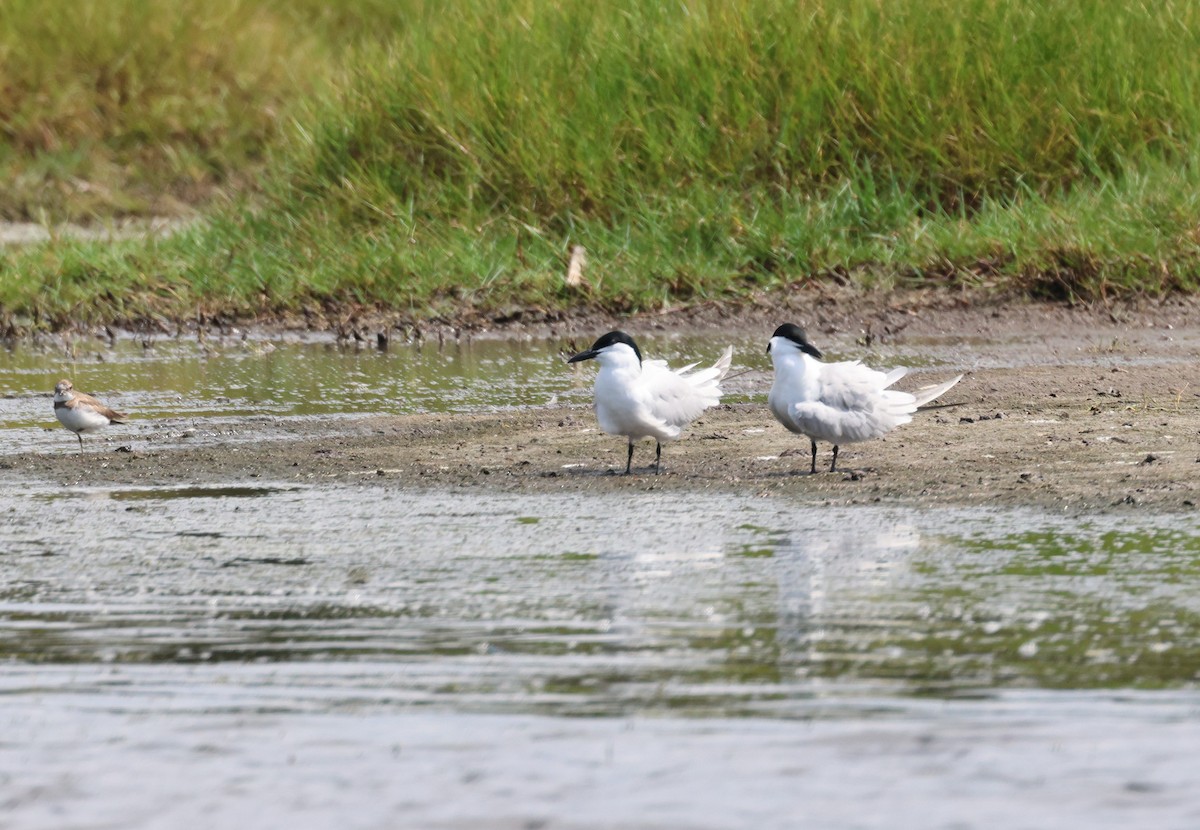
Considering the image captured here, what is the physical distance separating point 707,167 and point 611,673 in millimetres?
8272

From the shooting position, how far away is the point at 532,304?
1171 cm

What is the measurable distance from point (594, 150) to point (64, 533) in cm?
668

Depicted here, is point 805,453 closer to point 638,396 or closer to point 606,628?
point 638,396

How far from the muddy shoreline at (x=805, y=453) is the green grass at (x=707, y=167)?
75.3 inches

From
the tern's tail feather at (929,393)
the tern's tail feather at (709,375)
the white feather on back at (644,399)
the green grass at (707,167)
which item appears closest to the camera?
the white feather on back at (644,399)

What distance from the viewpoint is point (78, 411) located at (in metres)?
8.01

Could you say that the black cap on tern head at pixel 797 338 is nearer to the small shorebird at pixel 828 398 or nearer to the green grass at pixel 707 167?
the small shorebird at pixel 828 398

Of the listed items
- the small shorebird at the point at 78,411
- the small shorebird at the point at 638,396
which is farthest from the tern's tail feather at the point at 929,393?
the small shorebird at the point at 78,411

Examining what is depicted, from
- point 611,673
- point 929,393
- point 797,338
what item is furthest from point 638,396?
point 611,673

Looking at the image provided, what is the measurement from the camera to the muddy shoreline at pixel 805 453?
265 inches

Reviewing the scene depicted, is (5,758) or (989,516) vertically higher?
(989,516)

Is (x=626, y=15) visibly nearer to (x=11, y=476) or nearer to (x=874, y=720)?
(x=11, y=476)

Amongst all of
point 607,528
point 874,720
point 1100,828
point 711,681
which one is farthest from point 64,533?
point 1100,828

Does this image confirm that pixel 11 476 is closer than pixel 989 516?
No
